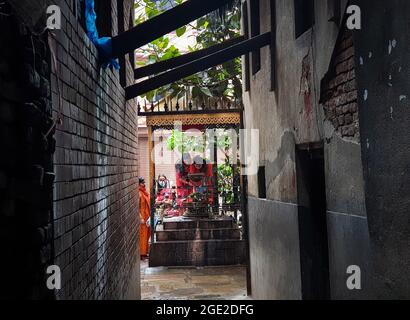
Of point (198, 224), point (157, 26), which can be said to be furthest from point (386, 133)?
point (198, 224)

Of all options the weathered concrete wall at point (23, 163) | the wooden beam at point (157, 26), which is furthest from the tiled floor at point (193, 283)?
the weathered concrete wall at point (23, 163)

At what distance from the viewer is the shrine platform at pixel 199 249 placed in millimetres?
13031

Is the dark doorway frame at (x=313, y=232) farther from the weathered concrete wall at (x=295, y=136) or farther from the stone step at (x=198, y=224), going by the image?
the stone step at (x=198, y=224)

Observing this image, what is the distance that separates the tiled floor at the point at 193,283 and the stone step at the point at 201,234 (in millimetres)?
865

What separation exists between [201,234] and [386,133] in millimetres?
10314

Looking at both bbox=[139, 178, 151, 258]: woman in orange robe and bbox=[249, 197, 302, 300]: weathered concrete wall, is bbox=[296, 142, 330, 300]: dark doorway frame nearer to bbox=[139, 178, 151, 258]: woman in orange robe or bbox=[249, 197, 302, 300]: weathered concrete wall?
bbox=[249, 197, 302, 300]: weathered concrete wall

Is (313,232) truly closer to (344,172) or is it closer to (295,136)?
(295,136)

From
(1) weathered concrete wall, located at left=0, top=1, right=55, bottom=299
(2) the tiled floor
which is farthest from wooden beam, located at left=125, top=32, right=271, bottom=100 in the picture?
(2) the tiled floor

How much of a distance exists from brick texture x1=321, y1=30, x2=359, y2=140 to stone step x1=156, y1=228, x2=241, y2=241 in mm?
8490

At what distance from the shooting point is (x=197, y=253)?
42.9ft

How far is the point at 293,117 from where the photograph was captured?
643 cm

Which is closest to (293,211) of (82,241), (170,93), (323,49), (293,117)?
(293,117)

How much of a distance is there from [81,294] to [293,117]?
12.2 feet
